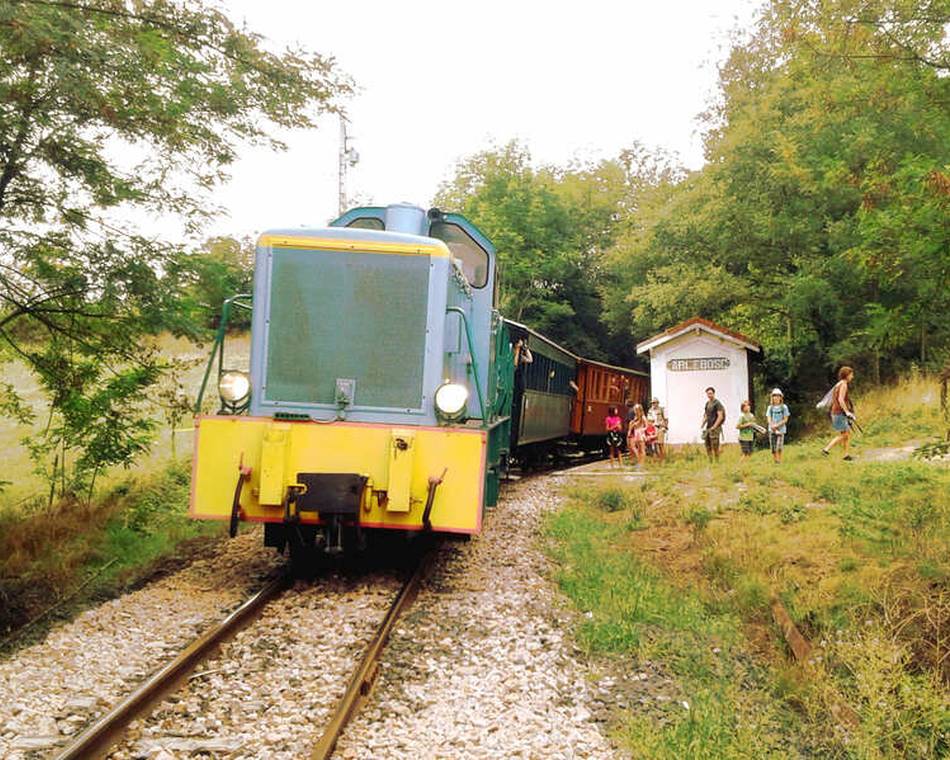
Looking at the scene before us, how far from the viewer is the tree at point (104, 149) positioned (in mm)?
5941

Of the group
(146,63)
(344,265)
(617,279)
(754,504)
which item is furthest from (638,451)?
(617,279)

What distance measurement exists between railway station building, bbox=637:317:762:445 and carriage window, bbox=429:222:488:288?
12882 millimetres

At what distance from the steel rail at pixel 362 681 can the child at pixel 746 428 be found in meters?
9.54

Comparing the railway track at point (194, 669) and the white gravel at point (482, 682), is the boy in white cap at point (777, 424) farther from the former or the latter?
the railway track at point (194, 669)

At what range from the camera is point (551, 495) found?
12773 millimetres

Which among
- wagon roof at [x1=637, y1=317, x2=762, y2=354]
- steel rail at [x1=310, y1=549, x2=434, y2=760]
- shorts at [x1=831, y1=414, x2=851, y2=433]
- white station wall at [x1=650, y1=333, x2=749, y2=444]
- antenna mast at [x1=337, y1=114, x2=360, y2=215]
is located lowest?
steel rail at [x1=310, y1=549, x2=434, y2=760]

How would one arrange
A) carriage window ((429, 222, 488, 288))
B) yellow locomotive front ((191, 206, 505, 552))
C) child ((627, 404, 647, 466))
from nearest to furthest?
yellow locomotive front ((191, 206, 505, 552)), carriage window ((429, 222, 488, 288)), child ((627, 404, 647, 466))

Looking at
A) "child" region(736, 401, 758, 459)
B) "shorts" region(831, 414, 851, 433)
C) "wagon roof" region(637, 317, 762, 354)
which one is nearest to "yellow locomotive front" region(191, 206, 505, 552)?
"shorts" region(831, 414, 851, 433)

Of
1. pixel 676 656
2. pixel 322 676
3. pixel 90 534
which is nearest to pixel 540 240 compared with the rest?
pixel 90 534

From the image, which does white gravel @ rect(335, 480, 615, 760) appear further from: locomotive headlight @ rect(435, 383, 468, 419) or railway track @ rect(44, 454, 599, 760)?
locomotive headlight @ rect(435, 383, 468, 419)

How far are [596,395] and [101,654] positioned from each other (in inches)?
701

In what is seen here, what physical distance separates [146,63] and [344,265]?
2030 mm

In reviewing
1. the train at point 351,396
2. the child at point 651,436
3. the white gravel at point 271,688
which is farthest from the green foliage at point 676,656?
the child at point 651,436

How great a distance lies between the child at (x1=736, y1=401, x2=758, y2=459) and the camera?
573 inches
